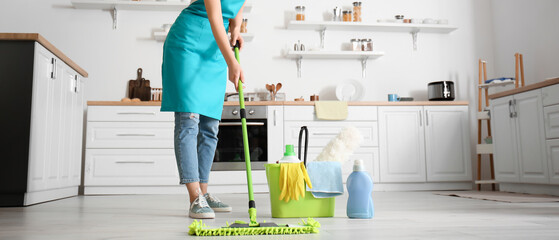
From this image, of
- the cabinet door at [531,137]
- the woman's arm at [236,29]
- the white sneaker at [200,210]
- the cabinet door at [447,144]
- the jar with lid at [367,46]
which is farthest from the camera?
the jar with lid at [367,46]

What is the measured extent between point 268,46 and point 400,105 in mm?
1436

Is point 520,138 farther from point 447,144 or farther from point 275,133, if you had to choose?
point 275,133

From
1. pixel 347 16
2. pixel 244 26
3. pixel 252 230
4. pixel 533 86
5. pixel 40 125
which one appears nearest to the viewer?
pixel 252 230

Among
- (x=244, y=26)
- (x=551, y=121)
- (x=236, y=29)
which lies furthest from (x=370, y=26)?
(x=236, y=29)

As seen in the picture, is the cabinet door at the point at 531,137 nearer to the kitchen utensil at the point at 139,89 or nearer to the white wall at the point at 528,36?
the white wall at the point at 528,36

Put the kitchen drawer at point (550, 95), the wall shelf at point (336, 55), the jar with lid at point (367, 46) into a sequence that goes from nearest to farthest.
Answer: the kitchen drawer at point (550, 95)
the wall shelf at point (336, 55)
the jar with lid at point (367, 46)

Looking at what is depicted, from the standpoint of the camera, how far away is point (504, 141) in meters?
3.52

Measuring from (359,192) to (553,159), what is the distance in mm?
2077

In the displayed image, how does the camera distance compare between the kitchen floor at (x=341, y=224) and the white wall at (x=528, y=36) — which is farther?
the white wall at (x=528, y=36)

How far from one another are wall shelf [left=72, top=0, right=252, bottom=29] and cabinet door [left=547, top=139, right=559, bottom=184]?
281 cm

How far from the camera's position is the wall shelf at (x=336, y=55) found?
4.33 metres

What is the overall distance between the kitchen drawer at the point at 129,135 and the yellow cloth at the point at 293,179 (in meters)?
2.33

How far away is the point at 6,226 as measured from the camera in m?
1.54

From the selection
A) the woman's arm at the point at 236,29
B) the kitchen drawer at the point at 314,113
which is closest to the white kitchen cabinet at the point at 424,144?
the kitchen drawer at the point at 314,113
